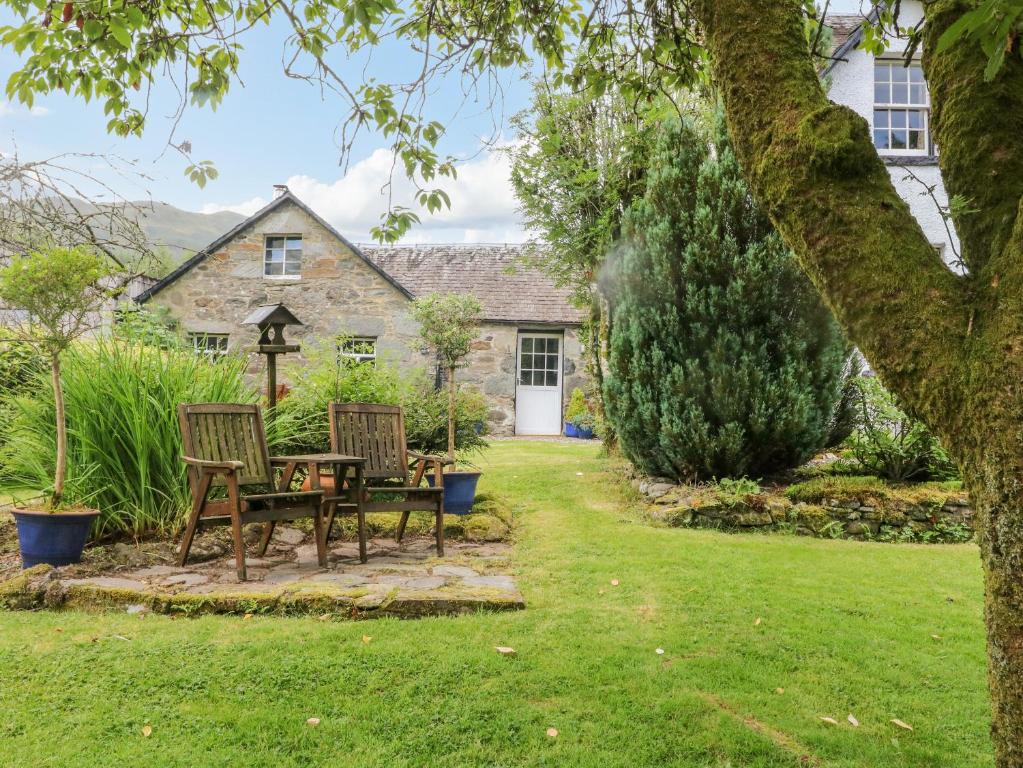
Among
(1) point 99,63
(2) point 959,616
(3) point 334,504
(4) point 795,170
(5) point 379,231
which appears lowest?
(2) point 959,616

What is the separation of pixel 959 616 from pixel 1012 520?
10.4 ft

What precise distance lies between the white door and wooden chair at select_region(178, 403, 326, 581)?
432 inches

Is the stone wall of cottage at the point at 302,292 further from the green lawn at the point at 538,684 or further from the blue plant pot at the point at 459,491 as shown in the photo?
the green lawn at the point at 538,684

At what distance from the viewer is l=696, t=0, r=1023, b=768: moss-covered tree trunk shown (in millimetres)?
1507

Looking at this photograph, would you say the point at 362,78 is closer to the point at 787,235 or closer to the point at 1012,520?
the point at 787,235

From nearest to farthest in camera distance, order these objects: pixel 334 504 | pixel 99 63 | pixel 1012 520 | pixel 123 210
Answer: pixel 1012 520 → pixel 99 63 → pixel 123 210 → pixel 334 504

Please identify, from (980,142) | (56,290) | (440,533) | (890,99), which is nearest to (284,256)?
(56,290)

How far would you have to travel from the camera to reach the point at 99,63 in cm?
381

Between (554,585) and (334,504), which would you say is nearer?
(554,585)

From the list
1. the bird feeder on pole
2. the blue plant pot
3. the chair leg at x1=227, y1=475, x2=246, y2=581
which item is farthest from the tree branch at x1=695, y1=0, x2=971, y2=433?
the bird feeder on pole

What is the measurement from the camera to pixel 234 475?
418cm

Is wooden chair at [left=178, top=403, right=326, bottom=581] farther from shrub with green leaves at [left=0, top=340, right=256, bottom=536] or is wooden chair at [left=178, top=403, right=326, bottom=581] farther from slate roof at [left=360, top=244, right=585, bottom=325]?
slate roof at [left=360, top=244, right=585, bottom=325]

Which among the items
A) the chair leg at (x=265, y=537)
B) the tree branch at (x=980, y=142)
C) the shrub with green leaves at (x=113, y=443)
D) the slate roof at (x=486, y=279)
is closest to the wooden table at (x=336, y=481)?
the chair leg at (x=265, y=537)

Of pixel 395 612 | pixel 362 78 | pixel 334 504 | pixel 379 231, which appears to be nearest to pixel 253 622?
pixel 395 612
